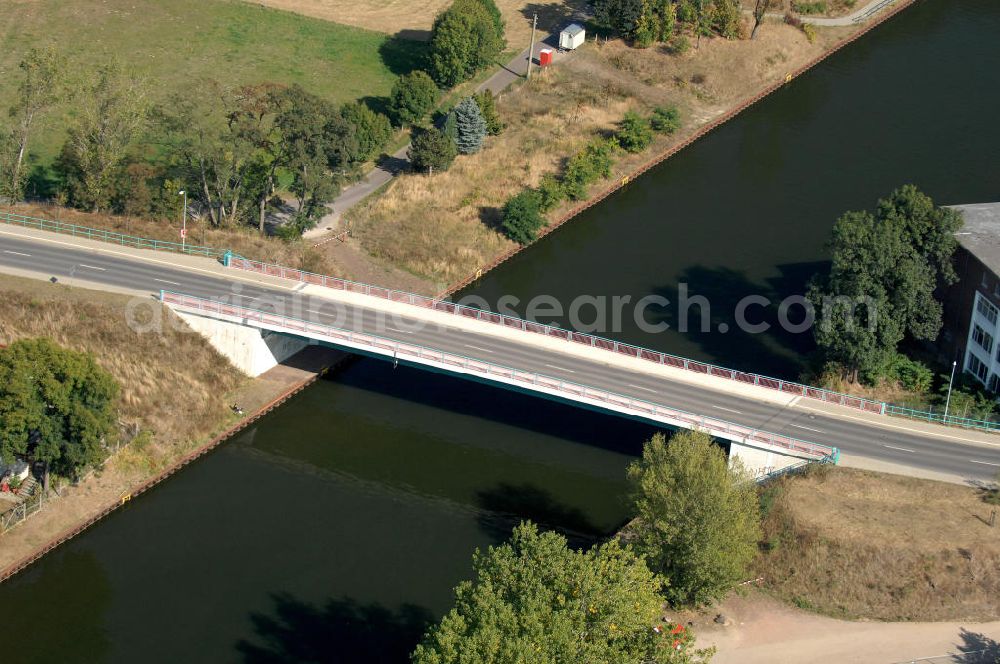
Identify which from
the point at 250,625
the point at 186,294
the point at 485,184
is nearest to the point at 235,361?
the point at 186,294

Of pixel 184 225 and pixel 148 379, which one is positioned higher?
pixel 184 225

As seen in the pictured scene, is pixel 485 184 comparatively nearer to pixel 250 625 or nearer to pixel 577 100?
pixel 577 100

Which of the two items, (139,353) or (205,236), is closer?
(139,353)

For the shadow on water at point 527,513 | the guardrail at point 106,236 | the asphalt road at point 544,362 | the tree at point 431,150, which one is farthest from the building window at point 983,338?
the guardrail at point 106,236

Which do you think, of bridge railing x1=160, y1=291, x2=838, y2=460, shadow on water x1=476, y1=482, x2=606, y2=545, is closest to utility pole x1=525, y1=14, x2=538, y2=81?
bridge railing x1=160, y1=291, x2=838, y2=460

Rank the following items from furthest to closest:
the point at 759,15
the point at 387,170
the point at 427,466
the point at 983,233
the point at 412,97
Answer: the point at 759,15 → the point at 412,97 → the point at 387,170 → the point at 983,233 → the point at 427,466

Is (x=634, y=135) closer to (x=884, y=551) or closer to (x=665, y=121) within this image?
(x=665, y=121)

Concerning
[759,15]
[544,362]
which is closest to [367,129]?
[544,362]
